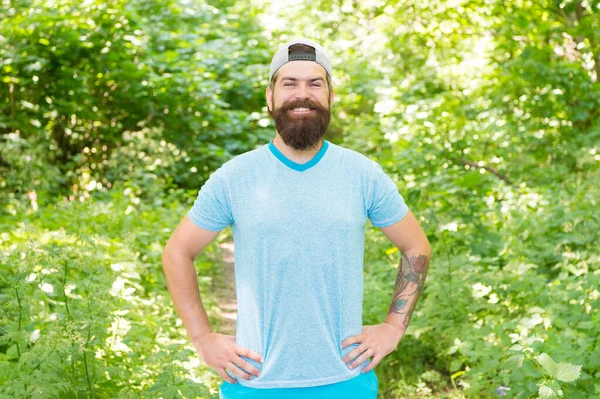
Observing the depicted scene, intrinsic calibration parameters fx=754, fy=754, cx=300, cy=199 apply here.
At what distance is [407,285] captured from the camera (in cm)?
283

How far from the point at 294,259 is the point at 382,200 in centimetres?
40

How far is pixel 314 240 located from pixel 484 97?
942cm

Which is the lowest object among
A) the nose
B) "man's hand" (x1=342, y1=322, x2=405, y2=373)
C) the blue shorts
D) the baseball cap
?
the blue shorts

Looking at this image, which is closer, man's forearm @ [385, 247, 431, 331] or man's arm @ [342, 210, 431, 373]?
man's arm @ [342, 210, 431, 373]

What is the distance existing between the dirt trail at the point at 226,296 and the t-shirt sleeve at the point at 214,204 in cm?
378

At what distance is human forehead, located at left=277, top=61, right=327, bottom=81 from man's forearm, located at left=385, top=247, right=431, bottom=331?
2.43 ft

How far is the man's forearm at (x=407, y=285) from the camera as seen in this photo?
2744mm

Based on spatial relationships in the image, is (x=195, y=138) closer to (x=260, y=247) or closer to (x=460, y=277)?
(x=460, y=277)

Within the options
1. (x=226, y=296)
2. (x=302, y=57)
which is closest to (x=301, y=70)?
(x=302, y=57)

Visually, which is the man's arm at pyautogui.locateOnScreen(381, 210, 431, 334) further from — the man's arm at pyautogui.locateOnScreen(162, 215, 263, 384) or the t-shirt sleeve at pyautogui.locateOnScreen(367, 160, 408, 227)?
the man's arm at pyautogui.locateOnScreen(162, 215, 263, 384)

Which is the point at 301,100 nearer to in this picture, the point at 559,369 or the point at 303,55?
the point at 303,55

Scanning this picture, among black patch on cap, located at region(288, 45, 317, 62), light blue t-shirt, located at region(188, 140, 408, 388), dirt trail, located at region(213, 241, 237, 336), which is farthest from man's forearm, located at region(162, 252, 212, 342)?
dirt trail, located at region(213, 241, 237, 336)

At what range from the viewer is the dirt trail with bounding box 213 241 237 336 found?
21.4 ft

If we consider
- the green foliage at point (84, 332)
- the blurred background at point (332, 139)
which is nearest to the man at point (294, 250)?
the blurred background at point (332, 139)
